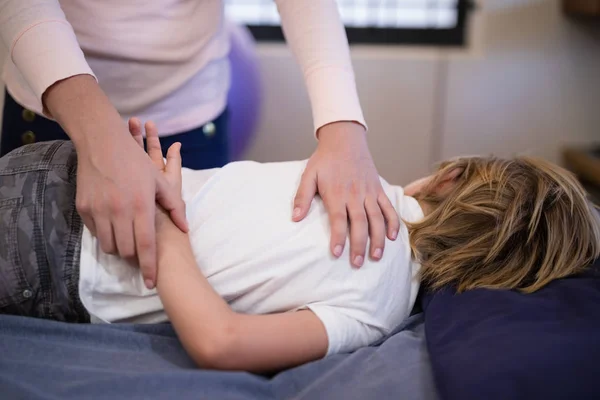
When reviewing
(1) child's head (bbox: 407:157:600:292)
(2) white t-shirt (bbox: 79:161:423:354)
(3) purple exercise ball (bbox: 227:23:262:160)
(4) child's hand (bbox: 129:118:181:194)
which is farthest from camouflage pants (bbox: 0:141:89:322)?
(3) purple exercise ball (bbox: 227:23:262:160)

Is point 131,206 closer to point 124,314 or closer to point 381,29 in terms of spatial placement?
point 124,314

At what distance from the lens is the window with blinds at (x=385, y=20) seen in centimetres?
285

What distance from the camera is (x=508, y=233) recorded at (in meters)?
1.11

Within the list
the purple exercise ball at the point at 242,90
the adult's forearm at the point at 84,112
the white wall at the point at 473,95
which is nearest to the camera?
the adult's forearm at the point at 84,112

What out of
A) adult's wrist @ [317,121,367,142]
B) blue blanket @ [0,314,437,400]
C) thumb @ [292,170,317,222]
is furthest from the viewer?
adult's wrist @ [317,121,367,142]

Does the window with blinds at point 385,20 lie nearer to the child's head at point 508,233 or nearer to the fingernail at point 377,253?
the child's head at point 508,233

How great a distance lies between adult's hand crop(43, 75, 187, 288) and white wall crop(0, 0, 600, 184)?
6.17 feet

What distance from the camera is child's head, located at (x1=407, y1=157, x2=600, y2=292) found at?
1.12 m

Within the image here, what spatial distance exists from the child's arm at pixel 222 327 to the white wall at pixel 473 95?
1921 mm

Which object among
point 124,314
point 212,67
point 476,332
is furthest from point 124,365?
point 212,67

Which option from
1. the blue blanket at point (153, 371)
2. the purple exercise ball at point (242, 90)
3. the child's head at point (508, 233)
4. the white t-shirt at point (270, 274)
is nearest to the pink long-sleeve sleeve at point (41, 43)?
the white t-shirt at point (270, 274)

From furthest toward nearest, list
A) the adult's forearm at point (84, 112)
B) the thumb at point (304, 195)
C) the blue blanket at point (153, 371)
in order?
the thumb at point (304, 195), the adult's forearm at point (84, 112), the blue blanket at point (153, 371)

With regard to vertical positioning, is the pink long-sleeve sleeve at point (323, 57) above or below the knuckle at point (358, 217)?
above

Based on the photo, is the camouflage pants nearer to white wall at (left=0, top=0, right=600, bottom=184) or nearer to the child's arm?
the child's arm
